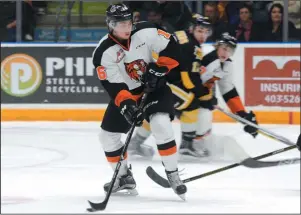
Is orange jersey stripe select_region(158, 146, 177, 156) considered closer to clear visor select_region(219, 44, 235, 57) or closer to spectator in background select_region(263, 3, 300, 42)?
clear visor select_region(219, 44, 235, 57)

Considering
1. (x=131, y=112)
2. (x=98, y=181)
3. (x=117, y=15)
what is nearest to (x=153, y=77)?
(x=131, y=112)

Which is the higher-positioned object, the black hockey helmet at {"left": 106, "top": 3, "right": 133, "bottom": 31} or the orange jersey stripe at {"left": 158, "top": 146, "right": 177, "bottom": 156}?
the black hockey helmet at {"left": 106, "top": 3, "right": 133, "bottom": 31}

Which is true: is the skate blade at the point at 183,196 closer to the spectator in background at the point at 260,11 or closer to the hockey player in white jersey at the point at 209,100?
the hockey player in white jersey at the point at 209,100

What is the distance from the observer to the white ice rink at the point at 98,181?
3.94 m

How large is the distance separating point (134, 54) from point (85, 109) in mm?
3413

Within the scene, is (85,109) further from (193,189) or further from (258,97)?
(193,189)

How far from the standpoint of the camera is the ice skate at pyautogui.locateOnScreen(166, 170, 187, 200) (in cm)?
398

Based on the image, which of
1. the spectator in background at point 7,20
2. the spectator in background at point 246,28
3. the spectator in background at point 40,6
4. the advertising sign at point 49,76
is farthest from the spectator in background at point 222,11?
the spectator in background at point 7,20

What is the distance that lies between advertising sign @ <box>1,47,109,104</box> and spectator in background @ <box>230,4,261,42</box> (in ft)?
3.98

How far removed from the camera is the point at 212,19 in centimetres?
740

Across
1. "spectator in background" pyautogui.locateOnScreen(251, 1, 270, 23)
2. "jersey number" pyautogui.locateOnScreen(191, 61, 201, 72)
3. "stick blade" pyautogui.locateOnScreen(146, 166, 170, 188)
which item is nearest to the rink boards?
"spectator in background" pyautogui.locateOnScreen(251, 1, 270, 23)

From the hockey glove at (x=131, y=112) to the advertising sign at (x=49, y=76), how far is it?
3.49m

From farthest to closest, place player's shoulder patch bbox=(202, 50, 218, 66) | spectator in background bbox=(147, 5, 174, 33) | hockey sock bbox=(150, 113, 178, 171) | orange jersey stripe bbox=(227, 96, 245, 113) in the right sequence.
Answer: spectator in background bbox=(147, 5, 174, 33) → player's shoulder patch bbox=(202, 50, 218, 66) → orange jersey stripe bbox=(227, 96, 245, 113) → hockey sock bbox=(150, 113, 178, 171)

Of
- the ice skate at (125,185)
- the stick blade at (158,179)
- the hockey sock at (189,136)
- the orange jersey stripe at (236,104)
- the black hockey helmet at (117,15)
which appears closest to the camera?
the black hockey helmet at (117,15)
